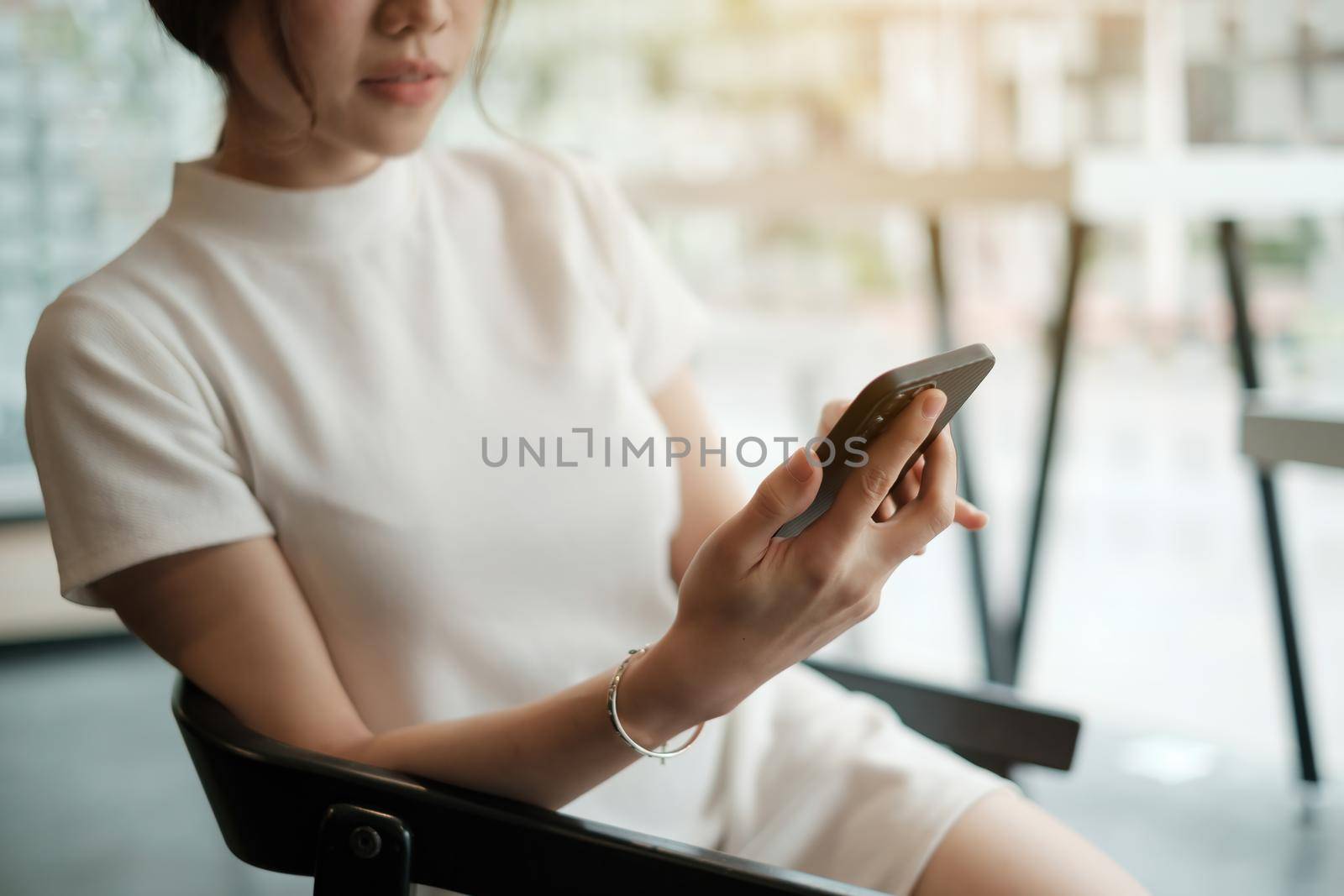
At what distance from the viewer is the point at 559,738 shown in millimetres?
661

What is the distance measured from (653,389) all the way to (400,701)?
341 mm

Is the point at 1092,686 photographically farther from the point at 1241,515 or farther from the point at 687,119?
the point at 687,119

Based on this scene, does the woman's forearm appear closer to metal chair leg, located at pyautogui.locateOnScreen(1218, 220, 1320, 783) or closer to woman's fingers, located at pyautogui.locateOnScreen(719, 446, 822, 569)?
woman's fingers, located at pyautogui.locateOnScreen(719, 446, 822, 569)

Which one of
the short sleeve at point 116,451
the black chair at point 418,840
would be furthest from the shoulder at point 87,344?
the black chair at point 418,840

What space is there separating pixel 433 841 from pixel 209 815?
1562mm

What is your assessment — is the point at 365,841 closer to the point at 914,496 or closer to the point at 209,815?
the point at 914,496

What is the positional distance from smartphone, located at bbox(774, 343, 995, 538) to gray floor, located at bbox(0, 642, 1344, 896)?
1.13m

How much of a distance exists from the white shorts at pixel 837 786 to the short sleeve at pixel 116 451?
0.40 m

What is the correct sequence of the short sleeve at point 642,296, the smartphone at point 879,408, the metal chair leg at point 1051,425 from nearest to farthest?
the smartphone at point 879,408, the short sleeve at point 642,296, the metal chair leg at point 1051,425

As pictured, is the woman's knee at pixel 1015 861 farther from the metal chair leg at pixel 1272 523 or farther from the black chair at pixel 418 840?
the metal chair leg at pixel 1272 523

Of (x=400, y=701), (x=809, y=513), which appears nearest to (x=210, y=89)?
(x=400, y=701)

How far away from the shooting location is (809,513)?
0.57m

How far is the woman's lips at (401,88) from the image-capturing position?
755mm

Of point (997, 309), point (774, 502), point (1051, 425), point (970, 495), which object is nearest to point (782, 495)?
point (774, 502)
